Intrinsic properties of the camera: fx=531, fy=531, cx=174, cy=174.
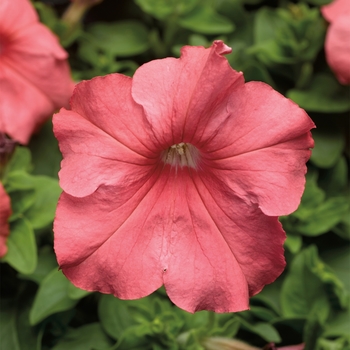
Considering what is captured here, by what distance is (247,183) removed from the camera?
2.19 feet

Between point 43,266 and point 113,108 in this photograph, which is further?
point 43,266

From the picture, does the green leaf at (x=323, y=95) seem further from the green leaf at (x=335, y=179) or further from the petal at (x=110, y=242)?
the petal at (x=110, y=242)

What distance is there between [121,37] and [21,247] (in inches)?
22.1

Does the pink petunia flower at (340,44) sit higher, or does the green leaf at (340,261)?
the pink petunia flower at (340,44)

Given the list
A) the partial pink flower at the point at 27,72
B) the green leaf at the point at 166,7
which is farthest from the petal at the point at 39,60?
the green leaf at the point at 166,7

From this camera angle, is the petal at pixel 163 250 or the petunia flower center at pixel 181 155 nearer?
the petal at pixel 163 250

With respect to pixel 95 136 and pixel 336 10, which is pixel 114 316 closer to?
pixel 95 136

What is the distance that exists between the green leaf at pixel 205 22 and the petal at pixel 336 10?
0.20 metres

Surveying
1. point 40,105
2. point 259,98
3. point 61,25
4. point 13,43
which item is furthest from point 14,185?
point 259,98

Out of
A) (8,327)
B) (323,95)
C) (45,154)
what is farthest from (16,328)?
(323,95)

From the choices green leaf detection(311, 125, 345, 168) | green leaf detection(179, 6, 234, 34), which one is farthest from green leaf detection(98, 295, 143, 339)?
green leaf detection(179, 6, 234, 34)

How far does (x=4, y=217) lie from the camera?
2.82 feet

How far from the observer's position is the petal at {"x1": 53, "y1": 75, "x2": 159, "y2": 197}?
25.0 inches

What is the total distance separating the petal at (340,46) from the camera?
105 centimetres
